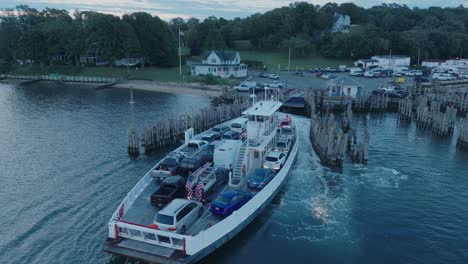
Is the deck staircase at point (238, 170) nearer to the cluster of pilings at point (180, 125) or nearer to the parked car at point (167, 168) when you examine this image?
the parked car at point (167, 168)

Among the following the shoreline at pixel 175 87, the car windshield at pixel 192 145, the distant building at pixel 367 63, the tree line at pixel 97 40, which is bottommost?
the car windshield at pixel 192 145

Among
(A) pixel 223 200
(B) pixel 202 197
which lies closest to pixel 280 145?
(B) pixel 202 197

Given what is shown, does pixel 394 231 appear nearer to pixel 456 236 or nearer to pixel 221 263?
pixel 456 236

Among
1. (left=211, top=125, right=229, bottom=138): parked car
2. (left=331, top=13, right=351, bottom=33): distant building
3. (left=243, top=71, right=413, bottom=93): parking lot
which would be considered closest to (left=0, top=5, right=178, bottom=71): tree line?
(left=243, top=71, right=413, bottom=93): parking lot

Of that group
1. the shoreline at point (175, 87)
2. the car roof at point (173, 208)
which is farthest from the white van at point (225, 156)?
the shoreline at point (175, 87)

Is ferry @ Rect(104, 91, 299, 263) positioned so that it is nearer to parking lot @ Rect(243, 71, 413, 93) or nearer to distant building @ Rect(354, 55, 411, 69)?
parking lot @ Rect(243, 71, 413, 93)

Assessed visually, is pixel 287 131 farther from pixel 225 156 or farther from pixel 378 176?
pixel 225 156
